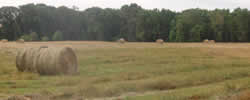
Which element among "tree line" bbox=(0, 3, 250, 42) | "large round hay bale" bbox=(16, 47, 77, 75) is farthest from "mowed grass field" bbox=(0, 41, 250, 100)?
"tree line" bbox=(0, 3, 250, 42)

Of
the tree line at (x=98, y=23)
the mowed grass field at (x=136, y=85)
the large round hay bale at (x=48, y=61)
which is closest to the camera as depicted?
the mowed grass field at (x=136, y=85)

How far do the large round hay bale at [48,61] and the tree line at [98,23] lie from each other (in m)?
49.4

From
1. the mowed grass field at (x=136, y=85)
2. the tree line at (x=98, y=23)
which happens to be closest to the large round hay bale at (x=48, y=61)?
the mowed grass field at (x=136, y=85)

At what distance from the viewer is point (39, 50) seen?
52.6ft

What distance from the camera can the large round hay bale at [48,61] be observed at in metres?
15.1

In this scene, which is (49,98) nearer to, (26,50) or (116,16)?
(26,50)

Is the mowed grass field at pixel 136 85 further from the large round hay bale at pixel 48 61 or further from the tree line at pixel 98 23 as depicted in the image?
the tree line at pixel 98 23

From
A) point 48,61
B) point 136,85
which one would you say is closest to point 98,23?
point 48,61

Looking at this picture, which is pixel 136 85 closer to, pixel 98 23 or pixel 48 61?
pixel 48 61

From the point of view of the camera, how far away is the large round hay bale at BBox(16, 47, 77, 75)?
1513 cm

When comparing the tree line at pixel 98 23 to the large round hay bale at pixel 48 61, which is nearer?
the large round hay bale at pixel 48 61

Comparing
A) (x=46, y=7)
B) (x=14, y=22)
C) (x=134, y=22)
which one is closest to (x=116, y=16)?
(x=134, y=22)

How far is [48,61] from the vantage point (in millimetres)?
15141

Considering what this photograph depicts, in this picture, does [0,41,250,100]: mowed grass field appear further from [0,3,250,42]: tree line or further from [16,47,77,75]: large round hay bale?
[0,3,250,42]: tree line
